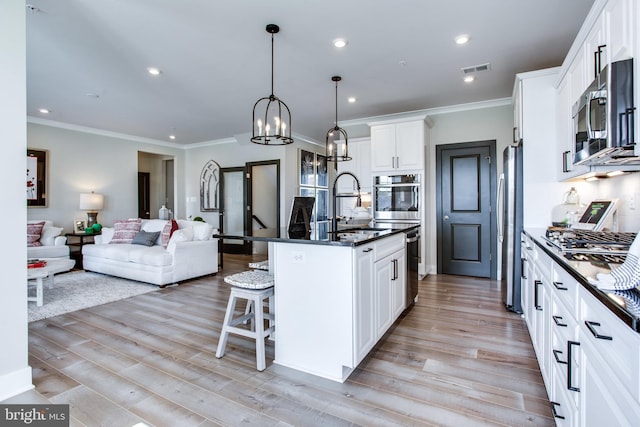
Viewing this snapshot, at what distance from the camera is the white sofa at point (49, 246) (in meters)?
5.25

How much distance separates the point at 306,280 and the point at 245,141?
5.90m

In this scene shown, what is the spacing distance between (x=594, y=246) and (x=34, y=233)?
7.20m

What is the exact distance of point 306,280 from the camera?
7.45 feet

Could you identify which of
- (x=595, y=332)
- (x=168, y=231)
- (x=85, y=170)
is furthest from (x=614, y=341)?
(x=85, y=170)

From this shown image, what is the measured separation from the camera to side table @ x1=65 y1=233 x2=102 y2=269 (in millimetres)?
6051

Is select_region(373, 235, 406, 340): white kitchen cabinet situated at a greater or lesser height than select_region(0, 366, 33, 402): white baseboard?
greater

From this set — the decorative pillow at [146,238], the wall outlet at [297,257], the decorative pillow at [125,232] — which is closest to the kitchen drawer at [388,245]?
the wall outlet at [297,257]

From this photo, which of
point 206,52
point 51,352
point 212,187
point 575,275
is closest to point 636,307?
point 575,275

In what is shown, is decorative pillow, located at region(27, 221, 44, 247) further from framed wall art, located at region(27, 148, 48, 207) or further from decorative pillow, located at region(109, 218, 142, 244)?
decorative pillow, located at region(109, 218, 142, 244)

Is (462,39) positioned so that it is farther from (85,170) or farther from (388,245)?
(85,170)

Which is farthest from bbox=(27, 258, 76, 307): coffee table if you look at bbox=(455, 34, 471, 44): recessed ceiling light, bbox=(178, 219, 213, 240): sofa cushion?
bbox=(455, 34, 471, 44): recessed ceiling light

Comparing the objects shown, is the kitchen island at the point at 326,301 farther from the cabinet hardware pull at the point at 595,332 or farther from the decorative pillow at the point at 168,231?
the decorative pillow at the point at 168,231

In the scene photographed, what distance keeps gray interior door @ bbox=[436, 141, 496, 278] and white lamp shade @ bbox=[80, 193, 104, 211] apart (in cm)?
639

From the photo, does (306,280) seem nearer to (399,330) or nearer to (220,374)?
(220,374)
